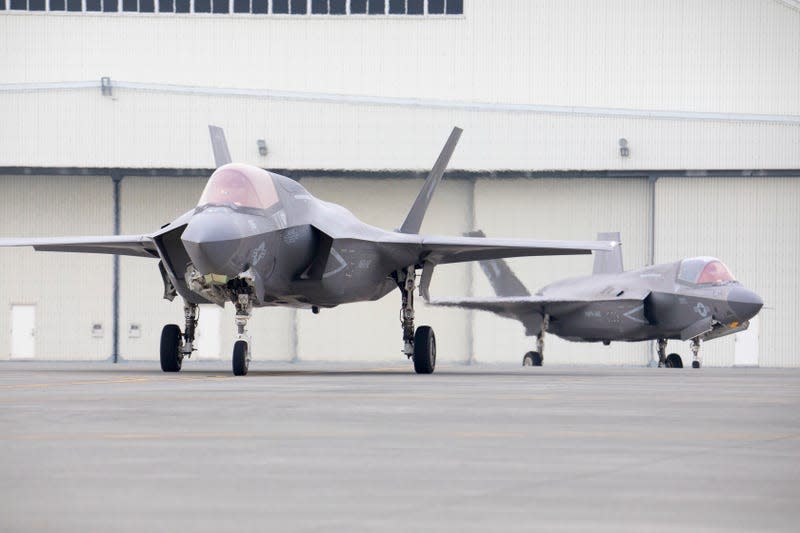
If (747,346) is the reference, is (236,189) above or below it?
above

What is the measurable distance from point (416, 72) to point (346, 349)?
8303mm

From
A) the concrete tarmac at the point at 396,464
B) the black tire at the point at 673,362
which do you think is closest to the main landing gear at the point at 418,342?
the concrete tarmac at the point at 396,464

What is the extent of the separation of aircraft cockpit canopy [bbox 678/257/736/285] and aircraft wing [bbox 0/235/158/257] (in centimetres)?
1308

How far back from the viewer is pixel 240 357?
55.5ft

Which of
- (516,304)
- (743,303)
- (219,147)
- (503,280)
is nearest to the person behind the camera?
(219,147)

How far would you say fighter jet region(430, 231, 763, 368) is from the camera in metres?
28.5

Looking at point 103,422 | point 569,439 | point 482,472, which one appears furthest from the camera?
point 103,422

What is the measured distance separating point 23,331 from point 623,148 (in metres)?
17.4

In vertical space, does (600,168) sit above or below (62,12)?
below

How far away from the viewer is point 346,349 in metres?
37.6

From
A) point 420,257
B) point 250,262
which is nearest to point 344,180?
point 420,257

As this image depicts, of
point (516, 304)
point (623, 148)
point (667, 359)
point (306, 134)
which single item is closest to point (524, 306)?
point (516, 304)

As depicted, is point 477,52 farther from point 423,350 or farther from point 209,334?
point 423,350

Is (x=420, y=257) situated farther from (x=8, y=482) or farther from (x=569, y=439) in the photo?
(x=8, y=482)
